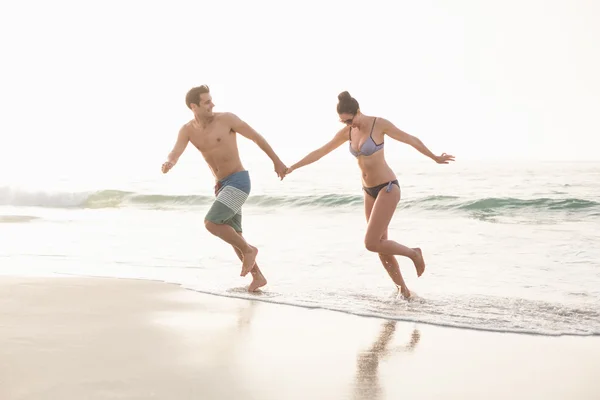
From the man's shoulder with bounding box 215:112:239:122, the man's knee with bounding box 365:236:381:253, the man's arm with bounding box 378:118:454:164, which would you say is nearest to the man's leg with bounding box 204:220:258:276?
the man's shoulder with bounding box 215:112:239:122

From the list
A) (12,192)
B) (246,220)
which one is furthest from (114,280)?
(12,192)

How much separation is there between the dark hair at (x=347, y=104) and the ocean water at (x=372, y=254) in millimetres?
1810

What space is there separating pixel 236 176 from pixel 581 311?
3.54 meters

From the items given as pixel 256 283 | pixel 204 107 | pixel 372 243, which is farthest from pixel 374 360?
pixel 204 107

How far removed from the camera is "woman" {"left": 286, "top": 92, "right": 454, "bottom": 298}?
283 inches

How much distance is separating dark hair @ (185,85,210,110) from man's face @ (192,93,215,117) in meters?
0.03

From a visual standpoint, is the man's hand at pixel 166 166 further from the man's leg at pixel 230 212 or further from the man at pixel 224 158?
the man's leg at pixel 230 212

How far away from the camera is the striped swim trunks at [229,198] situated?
752cm

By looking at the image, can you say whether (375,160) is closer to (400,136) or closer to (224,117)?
(400,136)

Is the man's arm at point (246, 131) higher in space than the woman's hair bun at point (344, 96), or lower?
lower

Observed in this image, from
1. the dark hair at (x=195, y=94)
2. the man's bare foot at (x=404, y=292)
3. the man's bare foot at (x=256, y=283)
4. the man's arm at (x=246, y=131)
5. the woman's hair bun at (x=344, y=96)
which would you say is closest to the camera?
the woman's hair bun at (x=344, y=96)

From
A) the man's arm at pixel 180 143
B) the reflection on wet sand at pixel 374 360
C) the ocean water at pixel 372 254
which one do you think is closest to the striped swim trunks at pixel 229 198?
the man's arm at pixel 180 143

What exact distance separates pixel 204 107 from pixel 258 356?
3.19m

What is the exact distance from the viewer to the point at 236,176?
25.0 ft
